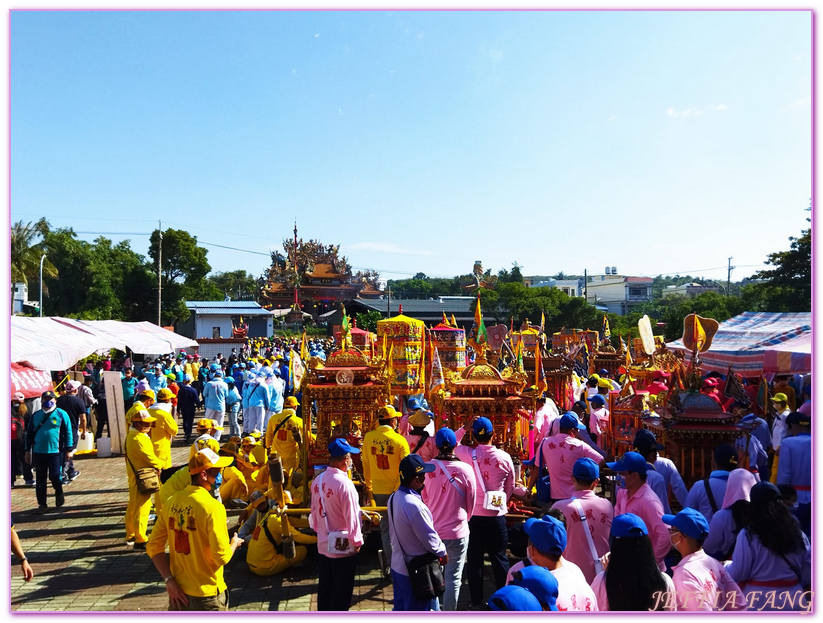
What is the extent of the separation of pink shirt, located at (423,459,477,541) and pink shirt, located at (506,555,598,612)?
1.68 metres

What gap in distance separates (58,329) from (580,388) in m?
10.4

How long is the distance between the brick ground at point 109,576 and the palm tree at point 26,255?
25095 millimetres

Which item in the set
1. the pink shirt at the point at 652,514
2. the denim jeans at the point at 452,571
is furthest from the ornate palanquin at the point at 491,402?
Result: the pink shirt at the point at 652,514

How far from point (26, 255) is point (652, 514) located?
113 ft

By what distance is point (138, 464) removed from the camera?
6.64 m

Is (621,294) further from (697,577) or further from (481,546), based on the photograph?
(697,577)

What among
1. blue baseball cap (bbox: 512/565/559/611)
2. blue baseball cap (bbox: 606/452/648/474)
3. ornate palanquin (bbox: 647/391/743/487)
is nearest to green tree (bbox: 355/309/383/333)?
ornate palanquin (bbox: 647/391/743/487)

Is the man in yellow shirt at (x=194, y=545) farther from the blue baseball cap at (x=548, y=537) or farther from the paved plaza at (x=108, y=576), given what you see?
the blue baseball cap at (x=548, y=537)

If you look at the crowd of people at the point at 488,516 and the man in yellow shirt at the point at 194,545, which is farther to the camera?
the man in yellow shirt at the point at 194,545

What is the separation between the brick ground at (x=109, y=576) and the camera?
5414mm

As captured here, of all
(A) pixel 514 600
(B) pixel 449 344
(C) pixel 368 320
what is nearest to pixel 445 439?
(A) pixel 514 600

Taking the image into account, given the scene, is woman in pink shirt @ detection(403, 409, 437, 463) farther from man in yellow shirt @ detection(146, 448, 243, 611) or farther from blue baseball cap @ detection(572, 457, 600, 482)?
man in yellow shirt @ detection(146, 448, 243, 611)

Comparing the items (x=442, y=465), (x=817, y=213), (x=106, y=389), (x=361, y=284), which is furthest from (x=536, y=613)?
(x=361, y=284)

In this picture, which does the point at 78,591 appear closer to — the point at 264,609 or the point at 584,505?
the point at 264,609
